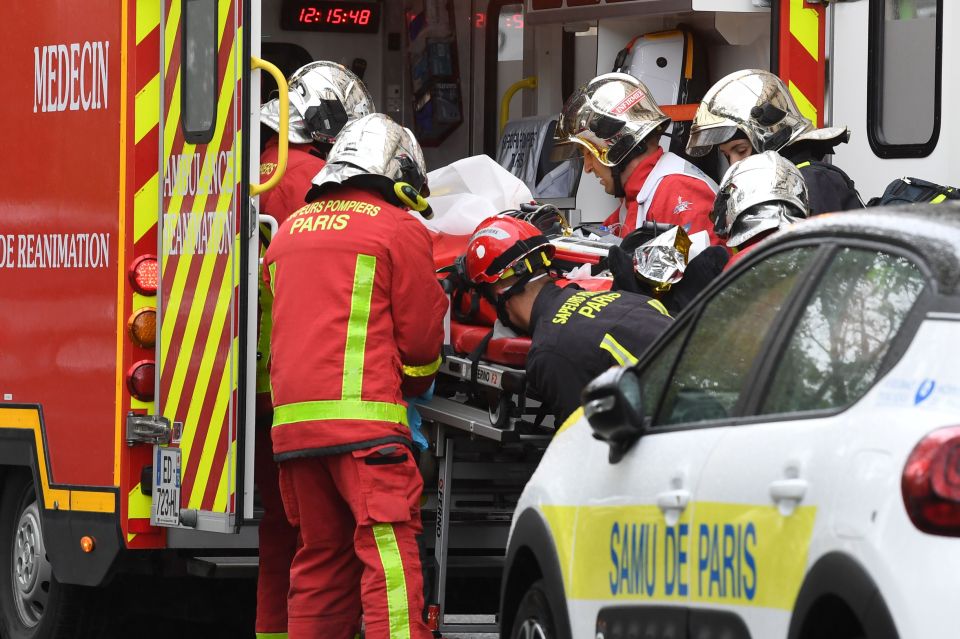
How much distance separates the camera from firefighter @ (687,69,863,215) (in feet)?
21.0

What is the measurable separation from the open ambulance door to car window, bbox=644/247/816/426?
201 cm

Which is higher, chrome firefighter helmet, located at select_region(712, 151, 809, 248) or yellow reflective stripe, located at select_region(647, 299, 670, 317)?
chrome firefighter helmet, located at select_region(712, 151, 809, 248)

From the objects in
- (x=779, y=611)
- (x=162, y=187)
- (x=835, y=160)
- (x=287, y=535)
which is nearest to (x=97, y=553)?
(x=287, y=535)

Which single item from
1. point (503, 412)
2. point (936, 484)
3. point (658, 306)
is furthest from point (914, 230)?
point (503, 412)

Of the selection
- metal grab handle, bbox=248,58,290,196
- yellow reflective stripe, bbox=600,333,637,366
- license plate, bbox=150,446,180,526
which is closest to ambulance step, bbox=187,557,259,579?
license plate, bbox=150,446,180,526

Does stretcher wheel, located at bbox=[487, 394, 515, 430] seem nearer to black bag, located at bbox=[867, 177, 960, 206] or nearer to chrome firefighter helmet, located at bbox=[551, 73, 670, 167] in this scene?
black bag, located at bbox=[867, 177, 960, 206]

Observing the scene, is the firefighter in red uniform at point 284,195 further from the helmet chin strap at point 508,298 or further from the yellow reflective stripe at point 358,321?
the helmet chin strap at point 508,298

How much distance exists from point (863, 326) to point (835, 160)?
3.61m

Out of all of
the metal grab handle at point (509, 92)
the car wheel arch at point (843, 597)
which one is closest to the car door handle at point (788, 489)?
the car wheel arch at point (843, 597)

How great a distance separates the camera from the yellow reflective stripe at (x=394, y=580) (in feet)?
18.5

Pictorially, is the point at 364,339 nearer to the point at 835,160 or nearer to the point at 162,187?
the point at 162,187

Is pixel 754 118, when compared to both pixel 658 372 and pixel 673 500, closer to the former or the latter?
pixel 658 372

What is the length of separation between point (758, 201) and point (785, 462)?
106 inches

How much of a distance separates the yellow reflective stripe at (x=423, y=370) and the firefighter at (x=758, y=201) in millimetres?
992
